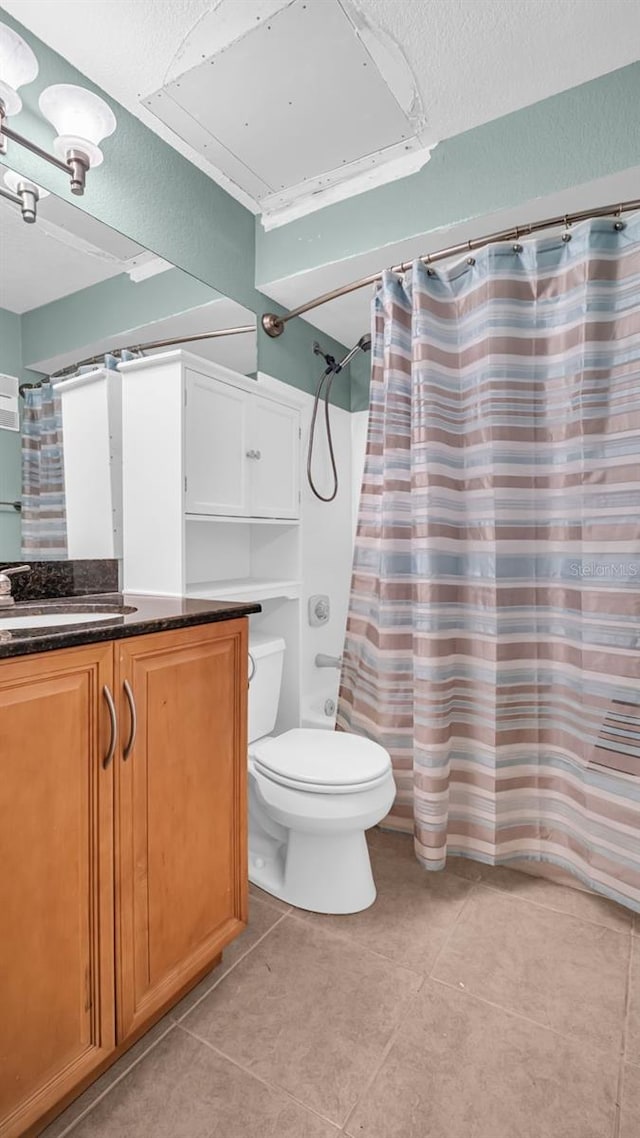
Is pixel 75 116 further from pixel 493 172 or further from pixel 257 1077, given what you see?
pixel 257 1077

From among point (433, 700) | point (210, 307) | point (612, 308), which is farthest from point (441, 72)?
point (433, 700)

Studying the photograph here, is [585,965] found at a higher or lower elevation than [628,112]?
lower

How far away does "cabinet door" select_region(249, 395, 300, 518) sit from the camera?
6.55 ft

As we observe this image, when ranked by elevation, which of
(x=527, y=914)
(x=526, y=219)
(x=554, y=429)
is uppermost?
(x=526, y=219)

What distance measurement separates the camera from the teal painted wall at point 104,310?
1410 mm

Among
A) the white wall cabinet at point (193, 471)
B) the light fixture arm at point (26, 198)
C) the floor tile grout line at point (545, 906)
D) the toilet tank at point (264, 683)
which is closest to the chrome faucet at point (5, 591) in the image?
the white wall cabinet at point (193, 471)

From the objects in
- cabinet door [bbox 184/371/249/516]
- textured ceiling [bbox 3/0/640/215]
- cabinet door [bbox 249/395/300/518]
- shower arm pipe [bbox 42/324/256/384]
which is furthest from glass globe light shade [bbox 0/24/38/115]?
cabinet door [bbox 249/395/300/518]

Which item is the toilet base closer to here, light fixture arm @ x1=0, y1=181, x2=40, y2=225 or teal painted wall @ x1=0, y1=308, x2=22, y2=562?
teal painted wall @ x1=0, y1=308, x2=22, y2=562

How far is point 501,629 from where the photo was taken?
5.67 ft

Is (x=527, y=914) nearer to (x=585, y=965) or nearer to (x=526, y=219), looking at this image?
(x=585, y=965)

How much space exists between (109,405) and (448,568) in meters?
1.23

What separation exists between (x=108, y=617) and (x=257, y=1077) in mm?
1003

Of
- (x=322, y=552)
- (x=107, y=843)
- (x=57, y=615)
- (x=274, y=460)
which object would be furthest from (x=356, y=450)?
(x=107, y=843)

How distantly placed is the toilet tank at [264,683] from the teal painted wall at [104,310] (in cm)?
111
